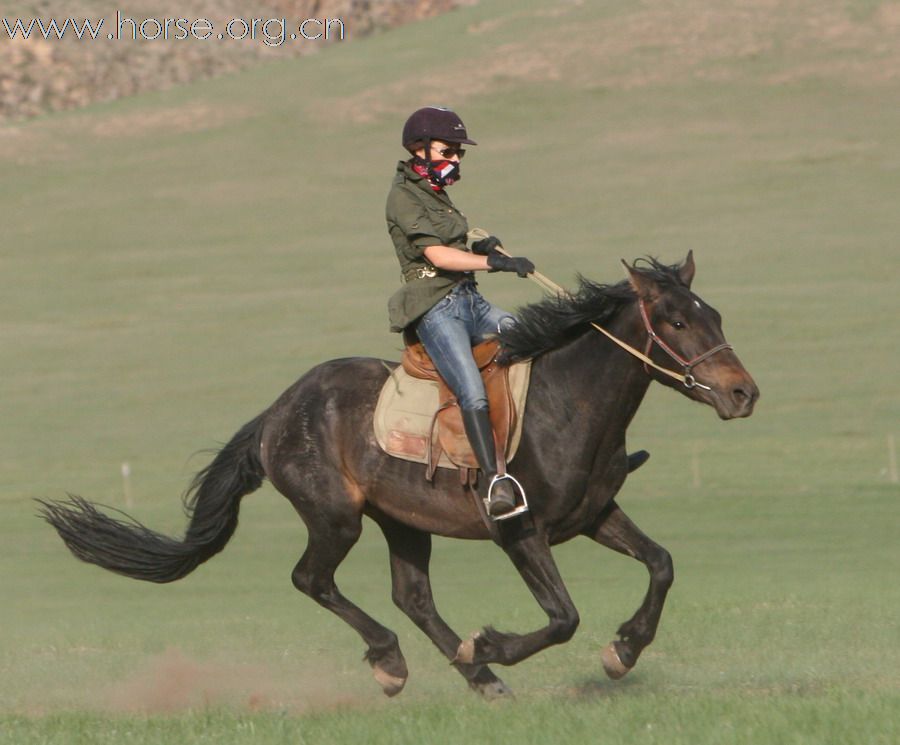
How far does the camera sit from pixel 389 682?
9.51 meters

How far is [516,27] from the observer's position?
80.4 meters

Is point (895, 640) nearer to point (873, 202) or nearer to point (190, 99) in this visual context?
point (873, 202)

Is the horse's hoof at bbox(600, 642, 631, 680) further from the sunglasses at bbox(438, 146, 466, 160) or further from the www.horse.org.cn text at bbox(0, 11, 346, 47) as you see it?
the www.horse.org.cn text at bbox(0, 11, 346, 47)

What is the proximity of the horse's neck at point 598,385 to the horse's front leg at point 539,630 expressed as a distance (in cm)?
63

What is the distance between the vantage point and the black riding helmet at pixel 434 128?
9.07 m

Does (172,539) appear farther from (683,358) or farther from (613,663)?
(683,358)

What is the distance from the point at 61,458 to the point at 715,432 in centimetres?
1195

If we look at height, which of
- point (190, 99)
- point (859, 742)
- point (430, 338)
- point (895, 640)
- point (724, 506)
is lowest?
point (190, 99)

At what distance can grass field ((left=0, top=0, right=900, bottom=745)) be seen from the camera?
10.0 m

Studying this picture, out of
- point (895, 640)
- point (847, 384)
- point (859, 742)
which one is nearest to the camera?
point (859, 742)

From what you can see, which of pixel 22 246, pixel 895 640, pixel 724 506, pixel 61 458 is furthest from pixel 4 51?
pixel 895 640

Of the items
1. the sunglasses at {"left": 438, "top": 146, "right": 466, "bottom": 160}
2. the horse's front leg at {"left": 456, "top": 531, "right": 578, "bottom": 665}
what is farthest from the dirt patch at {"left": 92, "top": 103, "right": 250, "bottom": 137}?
the horse's front leg at {"left": 456, "top": 531, "right": 578, "bottom": 665}

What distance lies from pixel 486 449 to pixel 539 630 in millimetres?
953

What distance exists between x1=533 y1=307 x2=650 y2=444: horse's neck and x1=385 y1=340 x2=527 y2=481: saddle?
0.72ft
